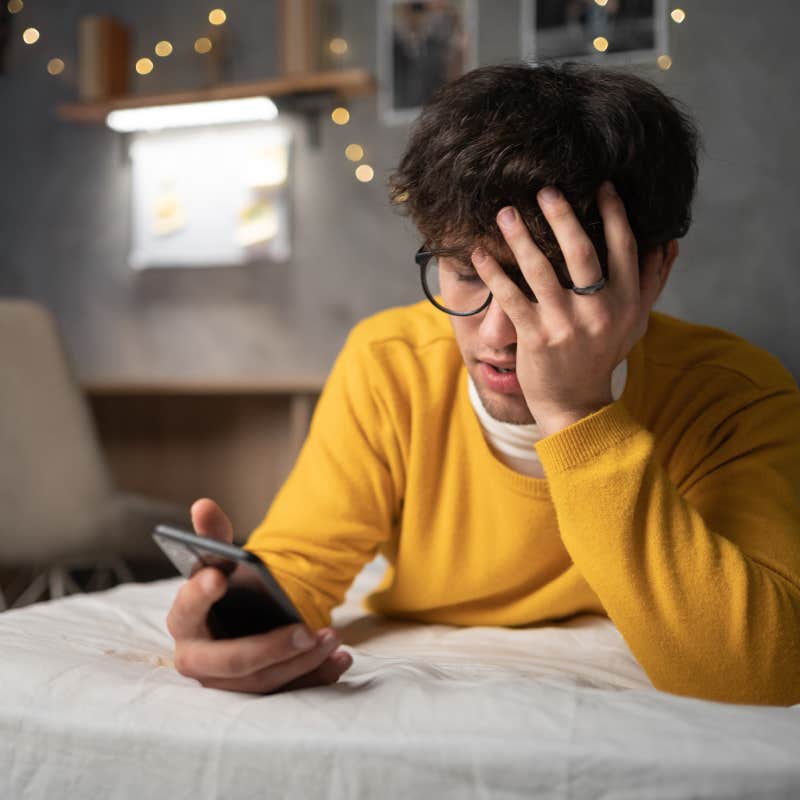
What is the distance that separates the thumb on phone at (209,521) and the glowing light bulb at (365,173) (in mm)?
2097

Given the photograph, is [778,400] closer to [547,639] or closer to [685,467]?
[685,467]

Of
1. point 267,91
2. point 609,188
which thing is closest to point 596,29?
point 267,91

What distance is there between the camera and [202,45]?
9.36ft

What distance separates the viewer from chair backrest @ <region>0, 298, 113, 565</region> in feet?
6.25

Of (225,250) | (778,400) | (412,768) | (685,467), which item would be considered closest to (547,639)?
(685,467)

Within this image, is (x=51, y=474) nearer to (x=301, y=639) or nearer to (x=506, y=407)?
(x=506, y=407)

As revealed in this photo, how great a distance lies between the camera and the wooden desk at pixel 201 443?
256cm

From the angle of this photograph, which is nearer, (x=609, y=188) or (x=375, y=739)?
(x=375, y=739)

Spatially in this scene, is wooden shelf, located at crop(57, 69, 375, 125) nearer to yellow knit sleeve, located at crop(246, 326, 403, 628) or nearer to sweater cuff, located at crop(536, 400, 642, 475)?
yellow knit sleeve, located at crop(246, 326, 403, 628)

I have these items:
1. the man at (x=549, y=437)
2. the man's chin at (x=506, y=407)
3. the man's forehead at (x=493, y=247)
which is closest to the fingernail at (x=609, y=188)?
the man at (x=549, y=437)

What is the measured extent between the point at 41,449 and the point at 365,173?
1244mm

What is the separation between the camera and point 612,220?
2.69 ft

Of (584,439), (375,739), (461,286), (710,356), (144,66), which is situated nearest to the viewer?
(375,739)

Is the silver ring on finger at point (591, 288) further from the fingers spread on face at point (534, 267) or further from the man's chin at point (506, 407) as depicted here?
the man's chin at point (506, 407)
